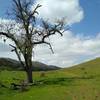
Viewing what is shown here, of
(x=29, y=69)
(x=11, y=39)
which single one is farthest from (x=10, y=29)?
(x=29, y=69)

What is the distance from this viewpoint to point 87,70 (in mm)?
63688

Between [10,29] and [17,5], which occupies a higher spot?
[17,5]

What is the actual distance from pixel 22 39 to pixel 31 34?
1.43 m

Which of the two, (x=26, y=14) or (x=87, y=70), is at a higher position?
(x=26, y=14)

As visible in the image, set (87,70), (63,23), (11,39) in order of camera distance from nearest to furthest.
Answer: (11,39)
(63,23)
(87,70)

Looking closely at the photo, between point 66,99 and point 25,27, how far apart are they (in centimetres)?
2381

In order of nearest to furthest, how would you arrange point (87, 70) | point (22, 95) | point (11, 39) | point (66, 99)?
1. point (66, 99)
2. point (22, 95)
3. point (11, 39)
4. point (87, 70)

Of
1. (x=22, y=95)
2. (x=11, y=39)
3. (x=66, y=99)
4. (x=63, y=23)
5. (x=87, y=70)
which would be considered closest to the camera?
(x=66, y=99)

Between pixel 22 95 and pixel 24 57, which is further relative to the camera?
pixel 24 57

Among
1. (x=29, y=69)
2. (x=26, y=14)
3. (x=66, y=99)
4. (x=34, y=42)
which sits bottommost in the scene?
(x=66, y=99)

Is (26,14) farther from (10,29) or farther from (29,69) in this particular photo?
(29,69)

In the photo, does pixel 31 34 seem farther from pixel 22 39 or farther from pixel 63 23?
pixel 63 23

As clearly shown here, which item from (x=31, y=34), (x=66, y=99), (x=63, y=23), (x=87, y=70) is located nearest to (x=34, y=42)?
(x=31, y=34)

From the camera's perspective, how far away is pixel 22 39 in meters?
50.5
